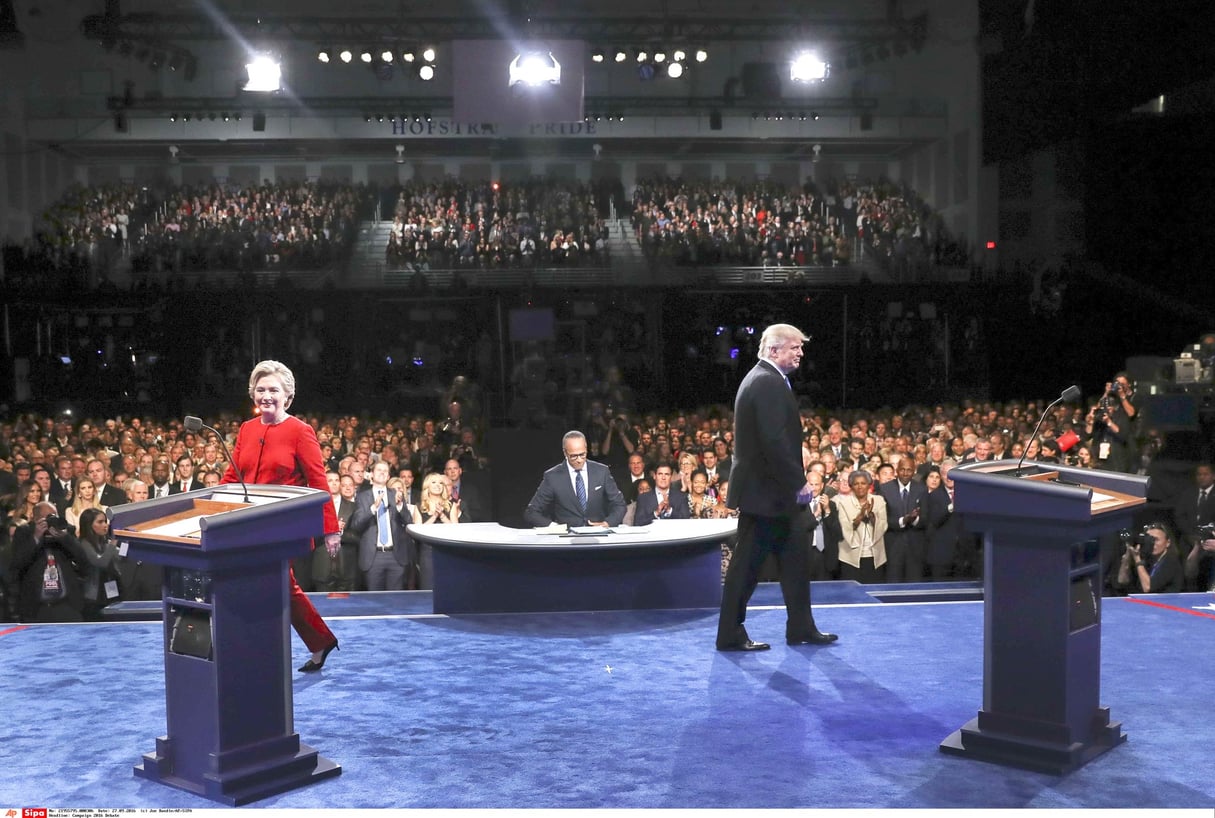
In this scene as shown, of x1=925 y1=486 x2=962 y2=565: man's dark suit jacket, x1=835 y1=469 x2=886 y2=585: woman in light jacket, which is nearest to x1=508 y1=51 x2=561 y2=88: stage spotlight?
x1=835 y1=469 x2=886 y2=585: woman in light jacket

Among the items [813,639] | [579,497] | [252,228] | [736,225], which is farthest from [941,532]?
[252,228]

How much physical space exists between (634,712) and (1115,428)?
6.74m

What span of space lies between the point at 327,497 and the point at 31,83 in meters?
11.8

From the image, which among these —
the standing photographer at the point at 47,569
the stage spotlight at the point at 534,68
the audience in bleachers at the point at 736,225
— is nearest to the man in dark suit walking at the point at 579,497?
the standing photographer at the point at 47,569

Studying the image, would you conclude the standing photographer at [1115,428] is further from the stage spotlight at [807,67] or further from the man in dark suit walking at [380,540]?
the man in dark suit walking at [380,540]

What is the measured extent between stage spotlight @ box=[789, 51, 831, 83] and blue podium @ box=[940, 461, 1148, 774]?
751 centimetres

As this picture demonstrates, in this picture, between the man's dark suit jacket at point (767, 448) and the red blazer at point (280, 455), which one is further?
the man's dark suit jacket at point (767, 448)

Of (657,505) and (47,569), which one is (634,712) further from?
(47,569)

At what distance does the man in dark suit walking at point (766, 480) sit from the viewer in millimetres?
4809

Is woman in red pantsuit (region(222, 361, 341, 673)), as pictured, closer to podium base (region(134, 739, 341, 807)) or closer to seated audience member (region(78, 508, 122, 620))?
podium base (region(134, 739, 341, 807))

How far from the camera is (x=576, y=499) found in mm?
6297

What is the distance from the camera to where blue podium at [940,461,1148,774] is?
3.41 m

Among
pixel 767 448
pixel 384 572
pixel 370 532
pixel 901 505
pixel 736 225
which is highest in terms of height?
pixel 736 225

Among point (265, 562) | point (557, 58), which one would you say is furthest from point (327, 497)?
point (557, 58)
